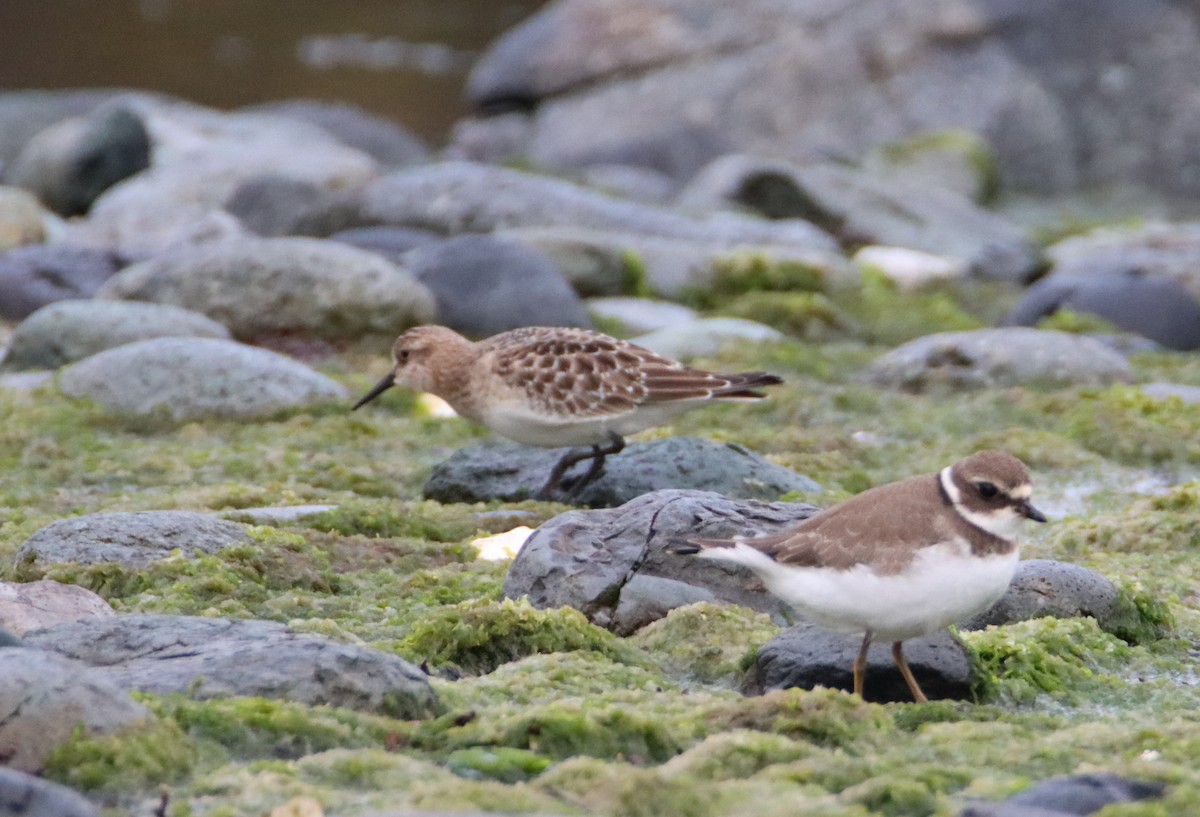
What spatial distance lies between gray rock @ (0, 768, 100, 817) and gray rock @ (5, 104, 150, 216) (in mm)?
15563

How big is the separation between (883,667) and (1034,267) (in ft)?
38.7

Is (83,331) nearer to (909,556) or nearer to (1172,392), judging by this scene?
(1172,392)

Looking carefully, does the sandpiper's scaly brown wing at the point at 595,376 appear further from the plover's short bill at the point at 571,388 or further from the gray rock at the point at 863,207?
the gray rock at the point at 863,207

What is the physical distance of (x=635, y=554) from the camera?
6012 millimetres

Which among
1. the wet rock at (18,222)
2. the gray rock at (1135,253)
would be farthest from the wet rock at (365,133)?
the gray rock at (1135,253)

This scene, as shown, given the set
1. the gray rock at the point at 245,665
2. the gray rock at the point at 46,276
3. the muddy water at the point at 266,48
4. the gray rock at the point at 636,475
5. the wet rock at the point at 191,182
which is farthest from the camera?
→ the muddy water at the point at 266,48

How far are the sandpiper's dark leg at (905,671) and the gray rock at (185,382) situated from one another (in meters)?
5.68

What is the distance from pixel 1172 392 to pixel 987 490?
595 cm

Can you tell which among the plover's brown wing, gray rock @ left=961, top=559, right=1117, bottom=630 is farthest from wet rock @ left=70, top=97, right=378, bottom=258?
the plover's brown wing

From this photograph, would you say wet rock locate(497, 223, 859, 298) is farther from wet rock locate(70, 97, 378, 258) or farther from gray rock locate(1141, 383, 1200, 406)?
gray rock locate(1141, 383, 1200, 406)

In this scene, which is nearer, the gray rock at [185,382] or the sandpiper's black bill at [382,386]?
the sandpiper's black bill at [382,386]

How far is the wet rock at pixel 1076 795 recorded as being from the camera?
12.1 ft

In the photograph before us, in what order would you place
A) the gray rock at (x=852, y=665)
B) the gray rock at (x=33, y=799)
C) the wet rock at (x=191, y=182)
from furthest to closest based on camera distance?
the wet rock at (x=191, y=182), the gray rock at (x=852, y=665), the gray rock at (x=33, y=799)

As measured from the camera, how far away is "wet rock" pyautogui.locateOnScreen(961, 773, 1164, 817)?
12.1ft
